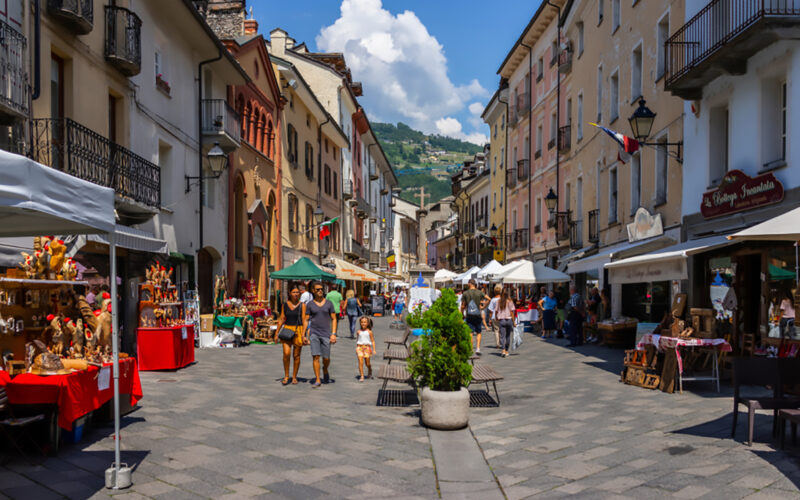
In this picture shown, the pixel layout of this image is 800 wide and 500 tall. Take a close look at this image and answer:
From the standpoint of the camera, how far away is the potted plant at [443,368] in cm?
817

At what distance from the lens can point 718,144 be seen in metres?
14.3

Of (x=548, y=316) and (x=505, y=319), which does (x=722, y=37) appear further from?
(x=548, y=316)

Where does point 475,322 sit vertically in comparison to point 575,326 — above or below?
above

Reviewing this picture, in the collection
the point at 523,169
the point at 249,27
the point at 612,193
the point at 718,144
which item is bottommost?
the point at 612,193

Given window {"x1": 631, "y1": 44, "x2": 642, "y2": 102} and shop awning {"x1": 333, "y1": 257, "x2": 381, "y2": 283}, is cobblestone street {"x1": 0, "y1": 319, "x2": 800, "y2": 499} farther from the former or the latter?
shop awning {"x1": 333, "y1": 257, "x2": 381, "y2": 283}

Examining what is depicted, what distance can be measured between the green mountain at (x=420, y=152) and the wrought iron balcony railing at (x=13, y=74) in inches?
5087

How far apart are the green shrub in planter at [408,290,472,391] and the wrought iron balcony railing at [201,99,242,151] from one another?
13.0 meters

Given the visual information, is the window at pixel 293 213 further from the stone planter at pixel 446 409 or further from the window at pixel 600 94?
the stone planter at pixel 446 409

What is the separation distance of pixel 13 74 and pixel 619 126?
16.0 metres

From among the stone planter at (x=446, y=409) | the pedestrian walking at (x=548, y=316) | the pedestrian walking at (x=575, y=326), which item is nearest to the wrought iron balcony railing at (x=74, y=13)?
the stone planter at (x=446, y=409)

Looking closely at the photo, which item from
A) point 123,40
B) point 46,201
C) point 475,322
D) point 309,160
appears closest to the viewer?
point 46,201

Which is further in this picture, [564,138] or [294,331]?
Answer: [564,138]

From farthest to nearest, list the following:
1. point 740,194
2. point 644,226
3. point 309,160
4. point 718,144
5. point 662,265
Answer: point 309,160 < point 644,226 < point 718,144 < point 740,194 < point 662,265

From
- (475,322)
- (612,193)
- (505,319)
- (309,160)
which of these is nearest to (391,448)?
(475,322)
